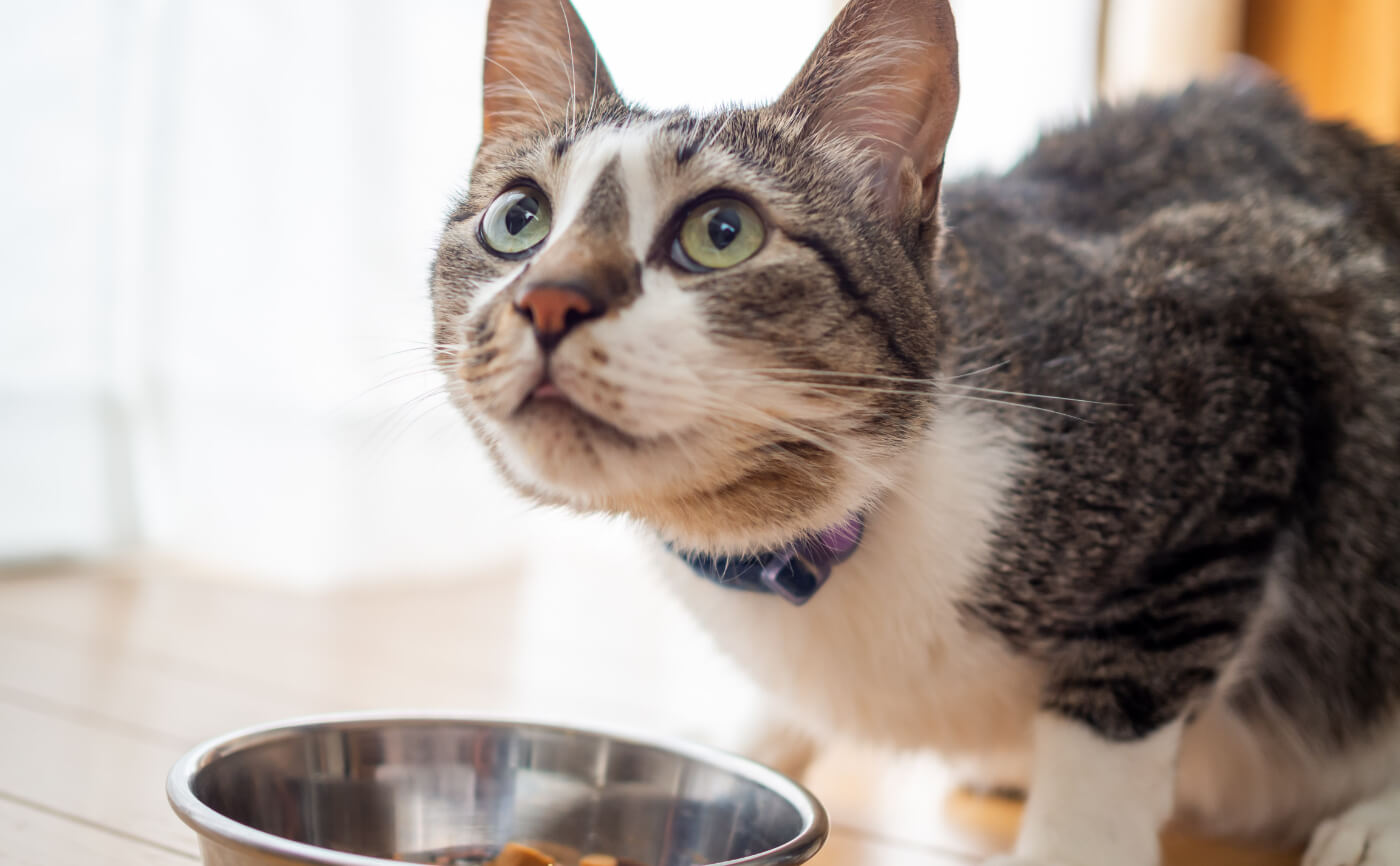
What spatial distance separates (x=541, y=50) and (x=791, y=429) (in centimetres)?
56

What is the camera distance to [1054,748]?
1.11 metres

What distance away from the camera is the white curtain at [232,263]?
2.04m

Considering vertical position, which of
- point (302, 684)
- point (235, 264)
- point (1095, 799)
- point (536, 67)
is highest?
point (536, 67)

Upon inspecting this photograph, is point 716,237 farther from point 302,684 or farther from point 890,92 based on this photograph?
point 302,684

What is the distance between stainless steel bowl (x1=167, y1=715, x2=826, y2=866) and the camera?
1.01m

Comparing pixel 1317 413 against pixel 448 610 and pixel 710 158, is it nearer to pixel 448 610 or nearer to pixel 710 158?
pixel 710 158

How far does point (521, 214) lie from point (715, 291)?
25cm

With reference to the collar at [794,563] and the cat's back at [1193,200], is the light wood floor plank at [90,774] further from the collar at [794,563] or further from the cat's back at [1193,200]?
the cat's back at [1193,200]

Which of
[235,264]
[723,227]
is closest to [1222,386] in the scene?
[723,227]

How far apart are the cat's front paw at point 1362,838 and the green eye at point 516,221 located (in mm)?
1015

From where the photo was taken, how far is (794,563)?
1.08 m

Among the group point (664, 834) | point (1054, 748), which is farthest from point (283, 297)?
point (1054, 748)

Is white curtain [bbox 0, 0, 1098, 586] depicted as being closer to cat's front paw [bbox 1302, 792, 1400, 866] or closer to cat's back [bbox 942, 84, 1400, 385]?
cat's back [bbox 942, 84, 1400, 385]

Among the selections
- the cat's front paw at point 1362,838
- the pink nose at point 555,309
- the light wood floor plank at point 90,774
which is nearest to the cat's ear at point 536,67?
the pink nose at point 555,309
